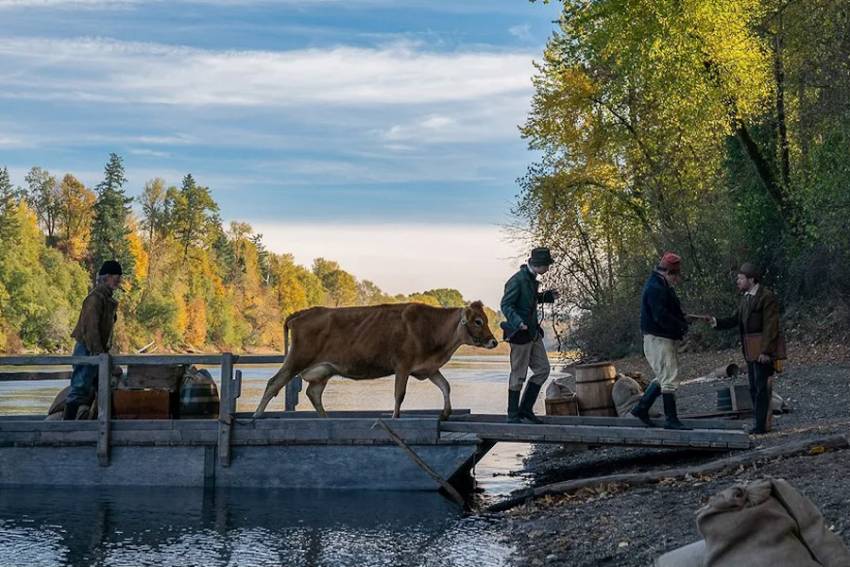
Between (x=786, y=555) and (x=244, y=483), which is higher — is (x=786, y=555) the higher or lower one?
the higher one

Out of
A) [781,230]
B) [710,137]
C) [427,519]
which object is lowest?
[427,519]

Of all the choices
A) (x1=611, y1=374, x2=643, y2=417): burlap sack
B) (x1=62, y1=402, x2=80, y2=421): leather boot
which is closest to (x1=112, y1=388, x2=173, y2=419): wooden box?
(x1=62, y1=402, x2=80, y2=421): leather boot

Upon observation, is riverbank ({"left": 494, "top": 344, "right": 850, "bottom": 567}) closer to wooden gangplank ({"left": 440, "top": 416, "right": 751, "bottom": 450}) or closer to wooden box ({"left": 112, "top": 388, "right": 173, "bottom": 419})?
wooden gangplank ({"left": 440, "top": 416, "right": 751, "bottom": 450})

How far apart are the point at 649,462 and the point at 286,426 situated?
15.3 ft

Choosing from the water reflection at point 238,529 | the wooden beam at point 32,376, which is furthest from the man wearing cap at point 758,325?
the wooden beam at point 32,376

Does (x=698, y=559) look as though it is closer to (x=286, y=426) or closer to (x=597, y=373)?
(x=286, y=426)

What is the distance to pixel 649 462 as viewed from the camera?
562 inches

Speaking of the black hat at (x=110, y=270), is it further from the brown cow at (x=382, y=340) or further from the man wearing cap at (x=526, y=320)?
the man wearing cap at (x=526, y=320)

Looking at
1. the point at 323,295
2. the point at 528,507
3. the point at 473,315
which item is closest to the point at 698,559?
the point at 528,507

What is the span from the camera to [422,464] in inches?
530

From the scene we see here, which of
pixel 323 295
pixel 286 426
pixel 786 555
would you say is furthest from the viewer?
pixel 323 295

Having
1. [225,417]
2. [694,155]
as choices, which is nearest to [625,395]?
[225,417]

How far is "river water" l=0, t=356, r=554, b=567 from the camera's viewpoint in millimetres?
10711

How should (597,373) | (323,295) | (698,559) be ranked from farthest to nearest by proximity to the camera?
(323,295) < (597,373) < (698,559)
